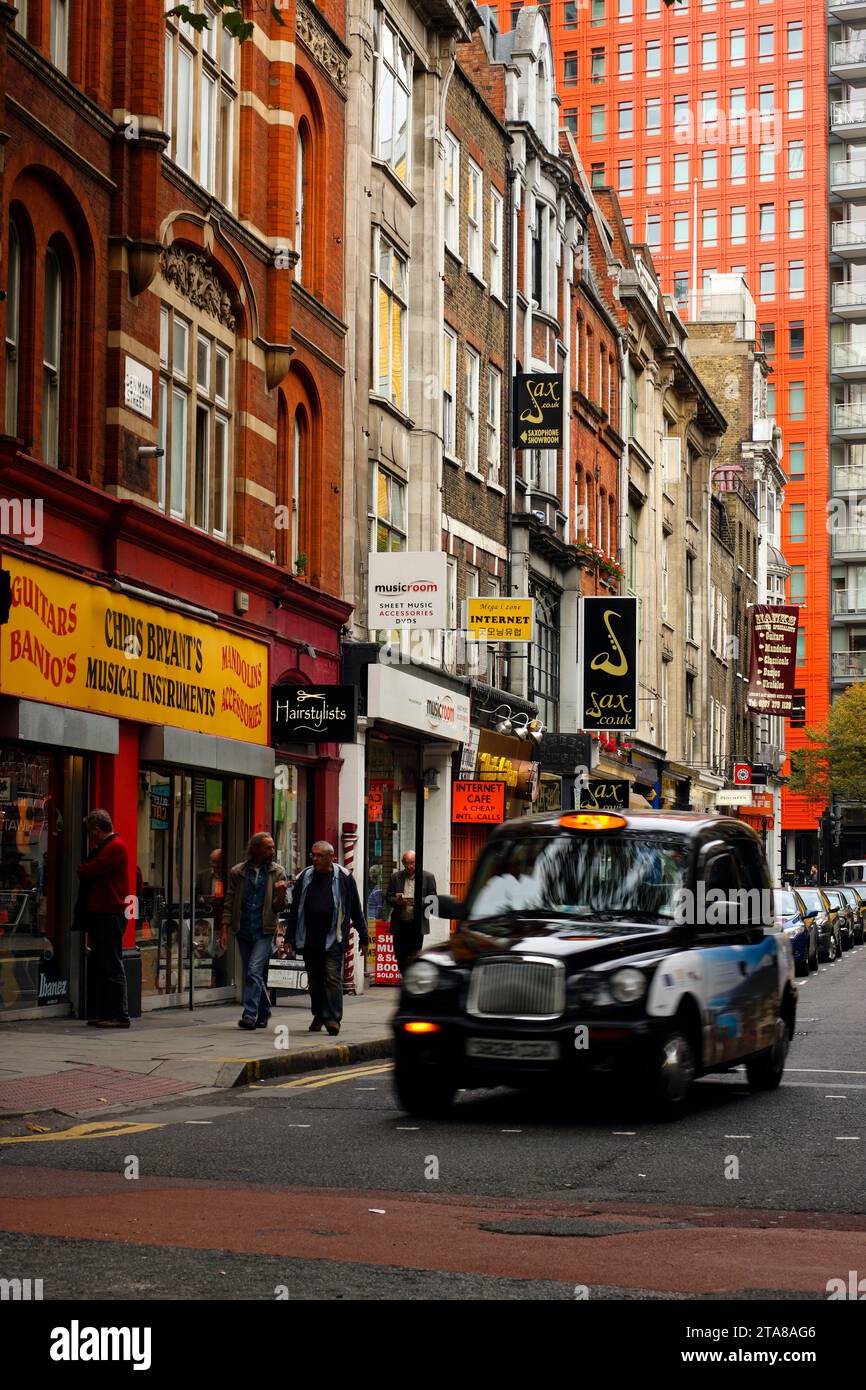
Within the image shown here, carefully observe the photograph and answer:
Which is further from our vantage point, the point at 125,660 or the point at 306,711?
the point at 306,711

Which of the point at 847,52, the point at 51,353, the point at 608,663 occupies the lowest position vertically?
the point at 608,663

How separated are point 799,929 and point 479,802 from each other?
600 cm

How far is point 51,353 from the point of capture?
1908 cm

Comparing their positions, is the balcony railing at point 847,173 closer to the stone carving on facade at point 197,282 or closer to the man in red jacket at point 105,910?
the stone carving on facade at point 197,282

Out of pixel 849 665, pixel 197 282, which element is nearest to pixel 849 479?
pixel 849 665

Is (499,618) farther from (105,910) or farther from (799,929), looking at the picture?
(105,910)

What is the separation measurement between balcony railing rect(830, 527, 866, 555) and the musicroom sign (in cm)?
7312

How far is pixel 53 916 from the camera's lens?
742 inches

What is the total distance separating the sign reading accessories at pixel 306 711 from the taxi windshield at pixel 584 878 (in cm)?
1105

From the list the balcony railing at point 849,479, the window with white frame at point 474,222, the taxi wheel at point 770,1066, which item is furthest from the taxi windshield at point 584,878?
the balcony railing at point 849,479

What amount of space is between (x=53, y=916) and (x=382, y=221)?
1481 cm

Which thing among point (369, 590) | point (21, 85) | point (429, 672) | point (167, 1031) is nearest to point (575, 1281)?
point (167, 1031)

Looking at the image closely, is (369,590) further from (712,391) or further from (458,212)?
(712,391)

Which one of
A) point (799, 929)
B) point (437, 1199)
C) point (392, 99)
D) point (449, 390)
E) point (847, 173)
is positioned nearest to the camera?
point (437, 1199)
